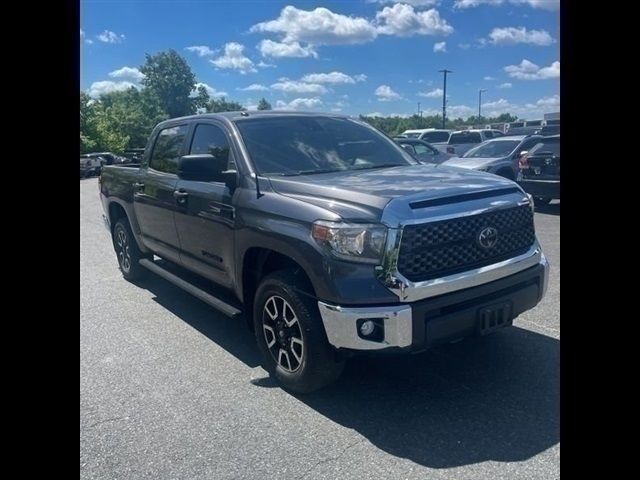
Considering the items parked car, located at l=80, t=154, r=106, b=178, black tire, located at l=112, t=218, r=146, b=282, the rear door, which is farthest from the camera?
parked car, located at l=80, t=154, r=106, b=178

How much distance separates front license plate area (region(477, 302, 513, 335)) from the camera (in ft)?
11.3

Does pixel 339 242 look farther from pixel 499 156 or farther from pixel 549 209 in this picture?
pixel 499 156

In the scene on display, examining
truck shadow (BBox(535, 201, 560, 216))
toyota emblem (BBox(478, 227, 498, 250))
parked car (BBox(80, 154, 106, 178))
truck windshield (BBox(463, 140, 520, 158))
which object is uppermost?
parked car (BBox(80, 154, 106, 178))

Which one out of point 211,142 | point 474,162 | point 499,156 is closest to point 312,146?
point 211,142

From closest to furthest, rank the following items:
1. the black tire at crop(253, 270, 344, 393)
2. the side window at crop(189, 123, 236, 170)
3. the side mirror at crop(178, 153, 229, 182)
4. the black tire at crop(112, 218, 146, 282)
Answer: the black tire at crop(253, 270, 344, 393)
the side mirror at crop(178, 153, 229, 182)
the side window at crop(189, 123, 236, 170)
the black tire at crop(112, 218, 146, 282)

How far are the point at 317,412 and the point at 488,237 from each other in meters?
1.57

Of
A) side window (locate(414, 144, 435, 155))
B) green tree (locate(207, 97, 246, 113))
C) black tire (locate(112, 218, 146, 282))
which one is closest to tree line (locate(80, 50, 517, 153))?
green tree (locate(207, 97, 246, 113))

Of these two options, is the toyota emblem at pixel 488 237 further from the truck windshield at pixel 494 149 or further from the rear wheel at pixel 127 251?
the truck windshield at pixel 494 149

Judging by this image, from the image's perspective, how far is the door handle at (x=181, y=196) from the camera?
4.97m

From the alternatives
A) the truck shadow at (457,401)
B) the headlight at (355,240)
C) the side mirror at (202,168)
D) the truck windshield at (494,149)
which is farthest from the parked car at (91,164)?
the headlight at (355,240)

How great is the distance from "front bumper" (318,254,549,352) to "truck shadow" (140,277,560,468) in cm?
49

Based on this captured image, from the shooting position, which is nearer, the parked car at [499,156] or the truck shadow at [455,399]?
→ the truck shadow at [455,399]

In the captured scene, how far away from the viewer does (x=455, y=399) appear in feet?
11.9

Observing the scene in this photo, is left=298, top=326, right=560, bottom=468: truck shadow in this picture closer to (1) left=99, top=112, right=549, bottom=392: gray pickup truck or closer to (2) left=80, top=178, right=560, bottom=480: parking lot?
(2) left=80, top=178, right=560, bottom=480: parking lot
